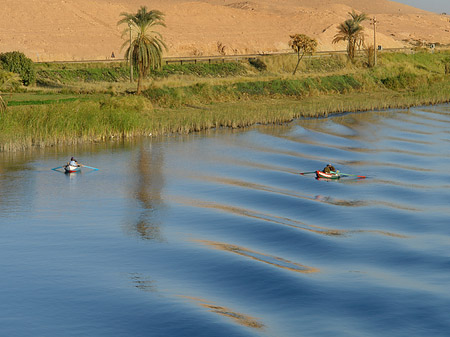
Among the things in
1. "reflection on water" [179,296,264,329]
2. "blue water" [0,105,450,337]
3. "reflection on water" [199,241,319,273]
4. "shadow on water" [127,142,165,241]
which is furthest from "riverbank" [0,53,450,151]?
"reflection on water" [179,296,264,329]

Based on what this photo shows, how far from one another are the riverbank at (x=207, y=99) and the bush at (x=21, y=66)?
1.79 metres

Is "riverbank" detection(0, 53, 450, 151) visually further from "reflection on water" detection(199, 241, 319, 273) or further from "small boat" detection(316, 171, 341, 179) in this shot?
"reflection on water" detection(199, 241, 319, 273)

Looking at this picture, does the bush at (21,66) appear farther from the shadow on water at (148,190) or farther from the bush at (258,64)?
the bush at (258,64)

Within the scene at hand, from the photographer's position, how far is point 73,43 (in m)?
139

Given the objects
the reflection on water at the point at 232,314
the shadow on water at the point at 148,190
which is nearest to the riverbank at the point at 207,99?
the shadow on water at the point at 148,190

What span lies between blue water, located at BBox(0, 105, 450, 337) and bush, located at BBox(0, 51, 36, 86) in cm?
3125

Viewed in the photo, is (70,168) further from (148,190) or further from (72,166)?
(148,190)

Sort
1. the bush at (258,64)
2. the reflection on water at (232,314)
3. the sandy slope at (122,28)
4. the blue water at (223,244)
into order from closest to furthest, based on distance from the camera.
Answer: the reflection on water at (232,314)
the blue water at (223,244)
the bush at (258,64)
the sandy slope at (122,28)

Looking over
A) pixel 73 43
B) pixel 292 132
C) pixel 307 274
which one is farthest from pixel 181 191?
pixel 73 43

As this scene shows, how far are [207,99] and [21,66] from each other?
19501mm

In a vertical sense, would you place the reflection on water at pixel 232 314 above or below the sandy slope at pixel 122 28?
below

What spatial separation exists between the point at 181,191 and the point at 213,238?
8.30 m

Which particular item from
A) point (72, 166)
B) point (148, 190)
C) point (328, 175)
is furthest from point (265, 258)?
point (72, 166)

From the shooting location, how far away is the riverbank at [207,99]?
4519 cm
